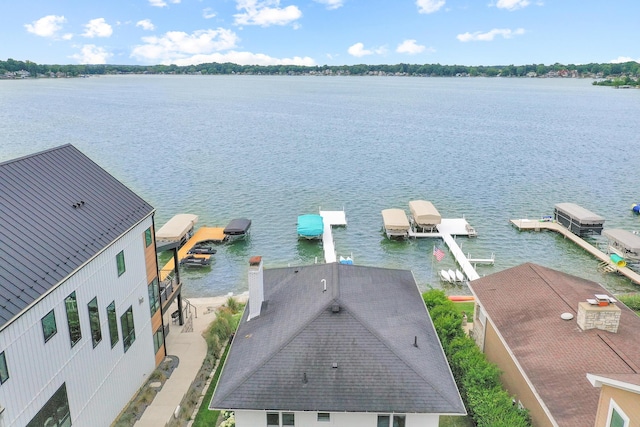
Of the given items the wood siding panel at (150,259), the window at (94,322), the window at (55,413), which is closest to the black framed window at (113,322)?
the window at (94,322)

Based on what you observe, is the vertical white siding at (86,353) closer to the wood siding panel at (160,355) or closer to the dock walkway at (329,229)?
the wood siding panel at (160,355)

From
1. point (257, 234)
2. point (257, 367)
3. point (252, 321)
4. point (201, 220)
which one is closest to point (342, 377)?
point (257, 367)

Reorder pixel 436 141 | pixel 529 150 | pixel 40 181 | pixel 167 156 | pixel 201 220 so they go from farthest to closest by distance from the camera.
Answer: pixel 436 141
pixel 529 150
pixel 167 156
pixel 201 220
pixel 40 181

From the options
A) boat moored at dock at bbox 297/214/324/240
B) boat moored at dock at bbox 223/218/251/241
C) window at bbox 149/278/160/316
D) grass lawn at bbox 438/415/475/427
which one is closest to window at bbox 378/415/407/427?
grass lawn at bbox 438/415/475/427

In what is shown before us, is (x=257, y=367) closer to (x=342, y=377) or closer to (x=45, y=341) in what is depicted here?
(x=342, y=377)

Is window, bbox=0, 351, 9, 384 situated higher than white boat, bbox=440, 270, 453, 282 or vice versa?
window, bbox=0, 351, 9, 384

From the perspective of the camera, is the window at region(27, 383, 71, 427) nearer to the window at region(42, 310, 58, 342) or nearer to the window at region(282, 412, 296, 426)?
the window at region(42, 310, 58, 342)

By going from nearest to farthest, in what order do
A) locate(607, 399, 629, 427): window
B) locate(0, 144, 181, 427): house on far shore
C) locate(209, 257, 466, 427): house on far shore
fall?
locate(607, 399, 629, 427): window → locate(0, 144, 181, 427): house on far shore → locate(209, 257, 466, 427): house on far shore
